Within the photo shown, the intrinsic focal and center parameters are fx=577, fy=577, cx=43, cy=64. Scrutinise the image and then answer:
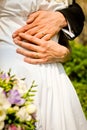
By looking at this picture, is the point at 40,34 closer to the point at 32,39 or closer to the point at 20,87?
the point at 32,39

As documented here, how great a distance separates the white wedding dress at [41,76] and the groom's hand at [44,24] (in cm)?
3

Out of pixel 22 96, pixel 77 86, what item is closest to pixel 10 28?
→ pixel 22 96

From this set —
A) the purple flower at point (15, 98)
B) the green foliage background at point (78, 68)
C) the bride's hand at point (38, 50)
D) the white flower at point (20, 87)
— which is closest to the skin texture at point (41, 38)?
the bride's hand at point (38, 50)

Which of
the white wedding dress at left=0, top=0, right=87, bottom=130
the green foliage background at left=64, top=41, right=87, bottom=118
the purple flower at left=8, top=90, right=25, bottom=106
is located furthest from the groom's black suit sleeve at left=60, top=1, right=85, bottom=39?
the green foliage background at left=64, top=41, right=87, bottom=118

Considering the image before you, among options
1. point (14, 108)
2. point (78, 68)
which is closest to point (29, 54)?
point (14, 108)

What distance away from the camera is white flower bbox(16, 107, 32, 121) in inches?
91.1

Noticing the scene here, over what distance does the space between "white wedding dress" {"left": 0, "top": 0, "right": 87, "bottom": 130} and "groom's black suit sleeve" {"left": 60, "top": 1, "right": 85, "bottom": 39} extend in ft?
0.45

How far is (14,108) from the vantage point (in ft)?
7.61

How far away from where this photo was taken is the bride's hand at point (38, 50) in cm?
305

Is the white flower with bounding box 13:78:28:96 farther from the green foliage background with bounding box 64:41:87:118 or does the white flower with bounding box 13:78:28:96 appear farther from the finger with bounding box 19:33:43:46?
the green foliage background with bounding box 64:41:87:118

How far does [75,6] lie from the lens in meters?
3.29

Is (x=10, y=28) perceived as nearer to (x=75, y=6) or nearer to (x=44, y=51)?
(x=44, y=51)

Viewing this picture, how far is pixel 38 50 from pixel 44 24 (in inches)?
7.0

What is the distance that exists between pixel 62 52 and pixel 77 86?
12.7 ft
